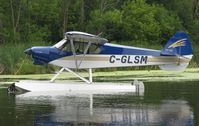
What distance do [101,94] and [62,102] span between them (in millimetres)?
3108

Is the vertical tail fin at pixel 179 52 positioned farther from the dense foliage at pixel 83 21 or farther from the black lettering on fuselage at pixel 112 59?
the dense foliage at pixel 83 21

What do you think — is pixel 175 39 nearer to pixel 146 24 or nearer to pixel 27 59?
pixel 27 59

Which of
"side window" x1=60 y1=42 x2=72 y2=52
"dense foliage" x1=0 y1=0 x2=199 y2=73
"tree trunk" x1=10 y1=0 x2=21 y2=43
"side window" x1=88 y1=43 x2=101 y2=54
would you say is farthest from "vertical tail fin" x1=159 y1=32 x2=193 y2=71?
"tree trunk" x1=10 y1=0 x2=21 y2=43

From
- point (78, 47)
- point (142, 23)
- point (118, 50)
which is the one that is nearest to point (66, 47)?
point (78, 47)

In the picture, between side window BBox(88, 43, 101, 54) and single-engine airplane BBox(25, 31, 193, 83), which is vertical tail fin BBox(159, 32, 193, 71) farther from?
side window BBox(88, 43, 101, 54)

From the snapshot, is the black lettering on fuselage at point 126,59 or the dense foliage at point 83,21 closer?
the black lettering on fuselage at point 126,59

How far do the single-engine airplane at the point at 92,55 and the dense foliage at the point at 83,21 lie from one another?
31.6m

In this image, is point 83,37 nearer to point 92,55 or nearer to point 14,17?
point 92,55

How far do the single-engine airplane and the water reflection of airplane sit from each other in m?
3.16

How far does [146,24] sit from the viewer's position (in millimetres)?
56750

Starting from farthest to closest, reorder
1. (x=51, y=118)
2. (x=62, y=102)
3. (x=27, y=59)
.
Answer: (x=27, y=59) < (x=62, y=102) < (x=51, y=118)

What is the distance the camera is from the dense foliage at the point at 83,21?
181 feet

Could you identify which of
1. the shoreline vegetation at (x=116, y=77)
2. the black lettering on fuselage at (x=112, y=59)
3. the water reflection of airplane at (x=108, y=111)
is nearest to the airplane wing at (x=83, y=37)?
the black lettering on fuselage at (x=112, y=59)

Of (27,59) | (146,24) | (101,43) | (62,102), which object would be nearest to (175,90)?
(101,43)
